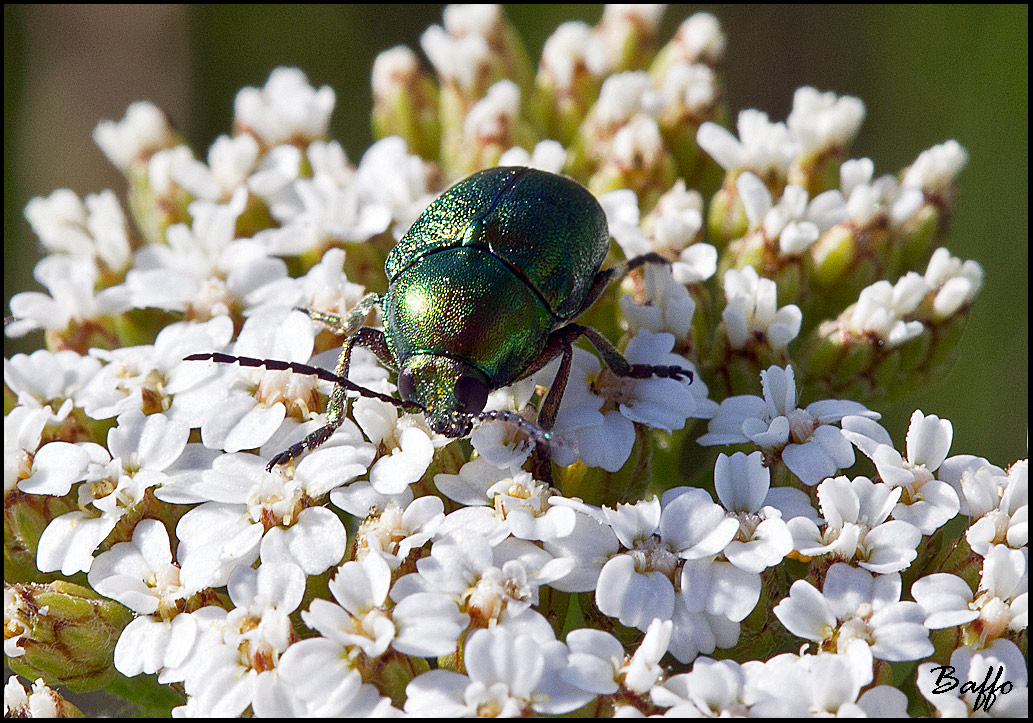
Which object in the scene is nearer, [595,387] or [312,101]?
[595,387]

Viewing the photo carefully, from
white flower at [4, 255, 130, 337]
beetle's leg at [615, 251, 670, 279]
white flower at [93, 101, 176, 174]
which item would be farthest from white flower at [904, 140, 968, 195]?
white flower at [93, 101, 176, 174]

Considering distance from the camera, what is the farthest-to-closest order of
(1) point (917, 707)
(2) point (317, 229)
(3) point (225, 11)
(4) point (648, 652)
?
(3) point (225, 11), (2) point (317, 229), (1) point (917, 707), (4) point (648, 652)

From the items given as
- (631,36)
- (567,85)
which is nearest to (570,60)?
(567,85)

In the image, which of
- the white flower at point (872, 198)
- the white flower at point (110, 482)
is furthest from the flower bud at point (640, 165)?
the white flower at point (110, 482)

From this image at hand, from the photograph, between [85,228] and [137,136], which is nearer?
[85,228]

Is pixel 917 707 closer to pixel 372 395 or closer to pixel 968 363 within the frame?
pixel 372 395

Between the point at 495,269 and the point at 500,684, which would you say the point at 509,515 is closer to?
the point at 500,684

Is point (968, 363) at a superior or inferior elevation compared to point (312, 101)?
inferior

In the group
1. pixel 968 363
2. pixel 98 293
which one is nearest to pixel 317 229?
pixel 98 293
